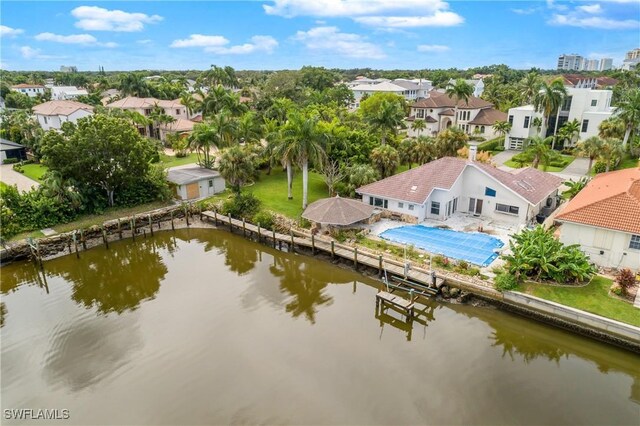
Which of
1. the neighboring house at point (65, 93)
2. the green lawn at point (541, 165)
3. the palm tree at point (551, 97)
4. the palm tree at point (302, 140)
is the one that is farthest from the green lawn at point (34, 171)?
the neighboring house at point (65, 93)

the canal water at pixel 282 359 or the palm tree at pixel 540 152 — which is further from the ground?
the palm tree at pixel 540 152

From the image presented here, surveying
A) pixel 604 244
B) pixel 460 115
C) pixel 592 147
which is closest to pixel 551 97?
pixel 592 147

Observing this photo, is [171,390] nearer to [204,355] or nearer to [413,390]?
[204,355]

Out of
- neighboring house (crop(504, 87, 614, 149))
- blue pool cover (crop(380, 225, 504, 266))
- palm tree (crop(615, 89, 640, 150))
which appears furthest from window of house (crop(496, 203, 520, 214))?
neighboring house (crop(504, 87, 614, 149))

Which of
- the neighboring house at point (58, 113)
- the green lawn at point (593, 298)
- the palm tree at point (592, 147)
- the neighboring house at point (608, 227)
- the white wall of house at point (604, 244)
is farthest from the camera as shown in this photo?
the neighboring house at point (58, 113)

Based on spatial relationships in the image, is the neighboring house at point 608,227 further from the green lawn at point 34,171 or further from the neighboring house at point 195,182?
the green lawn at point 34,171

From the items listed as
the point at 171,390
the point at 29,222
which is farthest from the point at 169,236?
the point at 171,390

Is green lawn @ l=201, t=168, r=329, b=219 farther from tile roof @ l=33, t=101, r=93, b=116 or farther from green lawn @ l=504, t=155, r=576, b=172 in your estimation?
tile roof @ l=33, t=101, r=93, b=116
